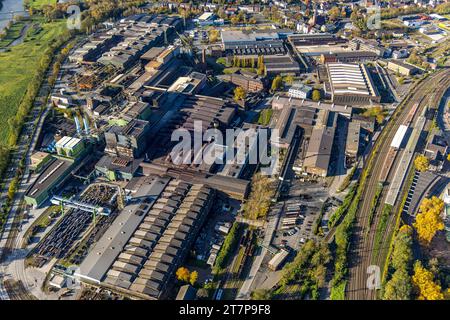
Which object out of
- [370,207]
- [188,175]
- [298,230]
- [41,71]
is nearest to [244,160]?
[188,175]

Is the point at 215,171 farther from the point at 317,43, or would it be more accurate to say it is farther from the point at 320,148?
the point at 317,43

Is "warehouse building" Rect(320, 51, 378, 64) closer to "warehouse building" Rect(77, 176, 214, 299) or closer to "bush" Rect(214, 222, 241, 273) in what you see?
"warehouse building" Rect(77, 176, 214, 299)

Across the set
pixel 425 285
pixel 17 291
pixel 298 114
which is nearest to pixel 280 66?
pixel 298 114

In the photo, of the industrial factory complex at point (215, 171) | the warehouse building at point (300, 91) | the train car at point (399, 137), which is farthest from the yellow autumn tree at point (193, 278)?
the warehouse building at point (300, 91)

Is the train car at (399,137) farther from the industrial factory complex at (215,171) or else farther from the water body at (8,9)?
the water body at (8,9)

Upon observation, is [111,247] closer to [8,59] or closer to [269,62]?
[269,62]
